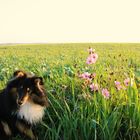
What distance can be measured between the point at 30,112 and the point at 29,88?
1.39 ft

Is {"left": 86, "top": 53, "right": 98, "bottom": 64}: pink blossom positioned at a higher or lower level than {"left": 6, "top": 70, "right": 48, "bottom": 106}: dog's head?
higher

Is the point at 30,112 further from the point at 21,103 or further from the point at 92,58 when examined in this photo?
the point at 92,58

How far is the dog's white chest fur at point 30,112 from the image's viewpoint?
6.08 m

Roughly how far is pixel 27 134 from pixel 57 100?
1091mm

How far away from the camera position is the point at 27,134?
6.62 meters

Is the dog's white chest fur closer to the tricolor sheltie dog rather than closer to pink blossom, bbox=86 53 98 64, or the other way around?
the tricolor sheltie dog

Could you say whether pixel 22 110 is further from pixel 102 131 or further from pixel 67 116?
pixel 102 131

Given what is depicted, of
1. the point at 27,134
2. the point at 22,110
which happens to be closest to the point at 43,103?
the point at 22,110

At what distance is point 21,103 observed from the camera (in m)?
5.79

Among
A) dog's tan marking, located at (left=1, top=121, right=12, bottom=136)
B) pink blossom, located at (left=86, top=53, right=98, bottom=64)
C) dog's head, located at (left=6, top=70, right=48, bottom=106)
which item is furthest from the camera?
pink blossom, located at (left=86, top=53, right=98, bottom=64)

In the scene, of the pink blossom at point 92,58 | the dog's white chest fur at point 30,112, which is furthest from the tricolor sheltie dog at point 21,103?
the pink blossom at point 92,58

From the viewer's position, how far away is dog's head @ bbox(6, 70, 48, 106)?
5.92 metres

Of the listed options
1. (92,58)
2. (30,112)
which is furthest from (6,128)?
(92,58)

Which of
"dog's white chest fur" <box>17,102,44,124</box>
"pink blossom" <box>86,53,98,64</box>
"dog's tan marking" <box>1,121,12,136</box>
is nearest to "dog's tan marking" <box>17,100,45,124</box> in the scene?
"dog's white chest fur" <box>17,102,44,124</box>
